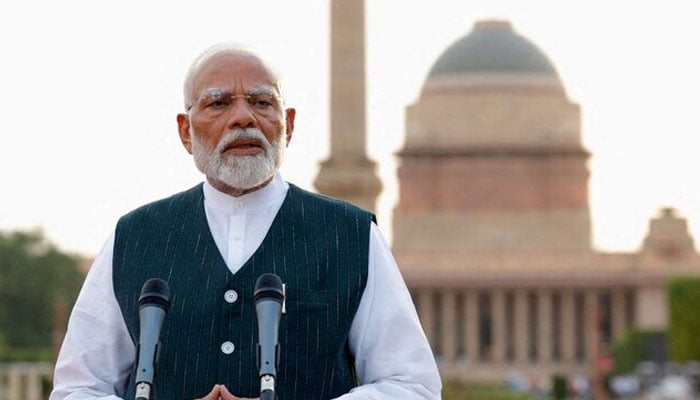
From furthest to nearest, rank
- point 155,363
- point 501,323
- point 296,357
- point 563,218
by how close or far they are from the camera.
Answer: point 563,218 < point 501,323 < point 296,357 < point 155,363

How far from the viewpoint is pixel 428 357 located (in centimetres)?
529

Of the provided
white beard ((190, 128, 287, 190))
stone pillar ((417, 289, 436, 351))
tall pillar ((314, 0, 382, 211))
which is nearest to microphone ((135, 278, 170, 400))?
white beard ((190, 128, 287, 190))

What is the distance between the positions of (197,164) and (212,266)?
24cm

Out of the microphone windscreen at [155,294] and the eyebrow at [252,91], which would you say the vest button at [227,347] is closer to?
the microphone windscreen at [155,294]

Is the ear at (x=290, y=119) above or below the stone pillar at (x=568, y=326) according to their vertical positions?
below

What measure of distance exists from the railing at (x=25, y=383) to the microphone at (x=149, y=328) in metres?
37.7

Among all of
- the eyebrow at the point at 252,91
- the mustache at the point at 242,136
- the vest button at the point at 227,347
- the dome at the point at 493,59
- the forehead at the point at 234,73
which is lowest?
the vest button at the point at 227,347

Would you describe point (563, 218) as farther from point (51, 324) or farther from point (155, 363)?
point (155, 363)

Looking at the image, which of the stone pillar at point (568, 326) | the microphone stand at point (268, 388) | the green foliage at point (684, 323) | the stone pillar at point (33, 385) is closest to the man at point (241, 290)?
the microphone stand at point (268, 388)

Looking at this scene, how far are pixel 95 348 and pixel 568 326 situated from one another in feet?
291

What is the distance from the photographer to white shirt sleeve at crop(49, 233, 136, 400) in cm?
527

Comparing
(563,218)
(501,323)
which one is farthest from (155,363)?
(563,218)

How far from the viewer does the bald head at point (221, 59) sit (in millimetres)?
5422

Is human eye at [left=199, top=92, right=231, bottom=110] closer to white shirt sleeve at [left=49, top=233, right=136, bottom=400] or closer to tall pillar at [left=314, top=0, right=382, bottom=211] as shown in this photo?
white shirt sleeve at [left=49, top=233, right=136, bottom=400]
